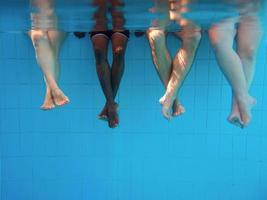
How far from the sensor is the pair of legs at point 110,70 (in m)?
1.98

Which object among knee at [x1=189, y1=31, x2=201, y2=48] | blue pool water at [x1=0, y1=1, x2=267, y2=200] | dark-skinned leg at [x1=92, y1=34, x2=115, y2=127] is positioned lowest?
blue pool water at [x1=0, y1=1, x2=267, y2=200]

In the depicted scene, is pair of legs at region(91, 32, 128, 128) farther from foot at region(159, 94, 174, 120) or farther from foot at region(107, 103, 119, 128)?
foot at region(159, 94, 174, 120)

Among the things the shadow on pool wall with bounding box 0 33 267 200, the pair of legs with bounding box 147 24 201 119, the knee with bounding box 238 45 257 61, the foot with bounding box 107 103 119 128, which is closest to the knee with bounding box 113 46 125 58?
the pair of legs with bounding box 147 24 201 119

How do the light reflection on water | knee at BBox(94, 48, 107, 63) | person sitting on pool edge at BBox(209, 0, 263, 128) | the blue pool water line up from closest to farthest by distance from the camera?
1. the light reflection on water
2. person sitting on pool edge at BBox(209, 0, 263, 128)
3. knee at BBox(94, 48, 107, 63)
4. the blue pool water

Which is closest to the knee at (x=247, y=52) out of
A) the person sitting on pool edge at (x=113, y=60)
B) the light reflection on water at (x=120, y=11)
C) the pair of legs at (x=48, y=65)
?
the light reflection on water at (x=120, y=11)

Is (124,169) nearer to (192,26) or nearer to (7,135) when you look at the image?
(7,135)

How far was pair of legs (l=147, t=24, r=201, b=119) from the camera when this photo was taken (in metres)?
1.99

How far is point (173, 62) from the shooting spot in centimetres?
204

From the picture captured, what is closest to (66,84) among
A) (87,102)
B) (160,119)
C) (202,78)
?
(87,102)

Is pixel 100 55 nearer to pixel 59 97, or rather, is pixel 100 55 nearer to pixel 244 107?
pixel 59 97

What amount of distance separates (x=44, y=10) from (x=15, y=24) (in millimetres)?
509

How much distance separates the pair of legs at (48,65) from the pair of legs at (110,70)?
0.20m

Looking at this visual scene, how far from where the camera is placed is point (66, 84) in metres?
2.65

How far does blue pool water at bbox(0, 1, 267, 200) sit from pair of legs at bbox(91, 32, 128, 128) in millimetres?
425
